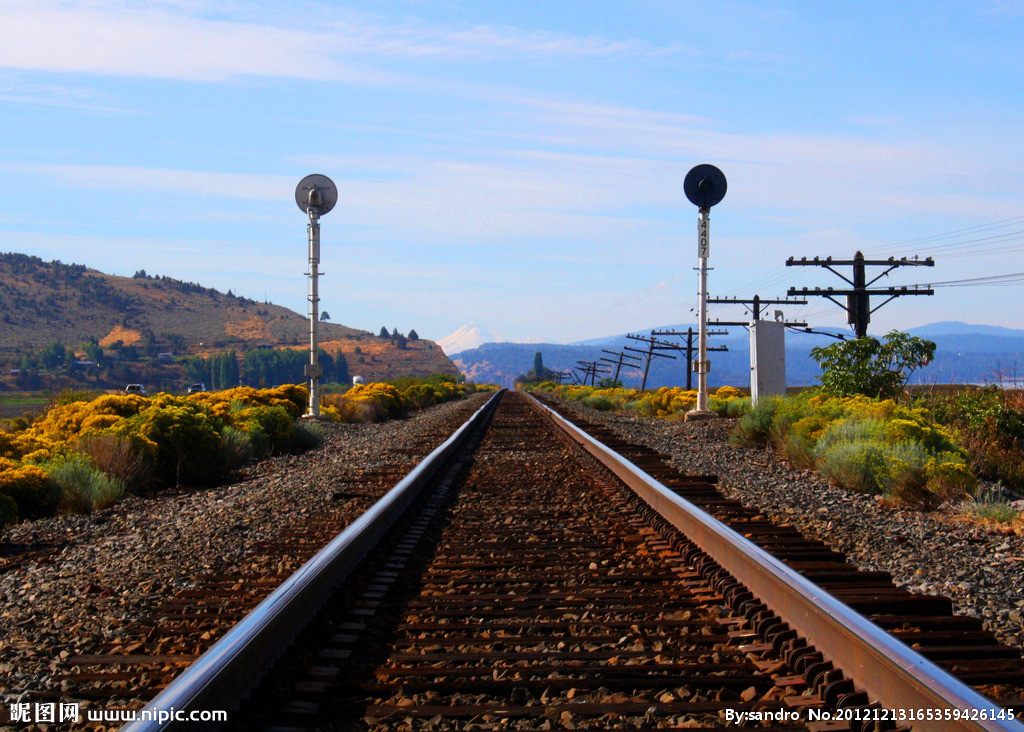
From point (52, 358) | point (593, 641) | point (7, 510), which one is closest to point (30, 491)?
point (7, 510)

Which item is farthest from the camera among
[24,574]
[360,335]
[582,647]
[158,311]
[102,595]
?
[360,335]

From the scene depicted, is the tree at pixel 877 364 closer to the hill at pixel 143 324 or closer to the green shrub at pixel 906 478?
the green shrub at pixel 906 478

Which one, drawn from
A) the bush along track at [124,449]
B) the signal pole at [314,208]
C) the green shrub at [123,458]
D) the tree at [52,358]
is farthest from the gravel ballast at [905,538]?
the tree at [52,358]

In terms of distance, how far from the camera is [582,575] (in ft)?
19.0

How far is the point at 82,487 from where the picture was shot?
10.4 metres

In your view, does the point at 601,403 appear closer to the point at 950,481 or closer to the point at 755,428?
the point at 755,428

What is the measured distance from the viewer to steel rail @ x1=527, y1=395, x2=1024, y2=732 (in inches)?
119

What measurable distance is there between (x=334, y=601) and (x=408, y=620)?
46 cm

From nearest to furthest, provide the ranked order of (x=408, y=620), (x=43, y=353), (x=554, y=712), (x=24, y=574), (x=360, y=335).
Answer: (x=554, y=712)
(x=408, y=620)
(x=24, y=574)
(x=43, y=353)
(x=360, y=335)

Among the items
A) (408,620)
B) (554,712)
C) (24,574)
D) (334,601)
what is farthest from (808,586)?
(24,574)

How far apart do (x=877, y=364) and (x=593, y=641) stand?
1485 centimetres

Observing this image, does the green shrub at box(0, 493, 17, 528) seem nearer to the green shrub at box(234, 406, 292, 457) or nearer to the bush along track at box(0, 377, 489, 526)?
the bush along track at box(0, 377, 489, 526)

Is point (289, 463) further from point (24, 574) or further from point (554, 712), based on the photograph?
point (554, 712)

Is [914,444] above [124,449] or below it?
above
